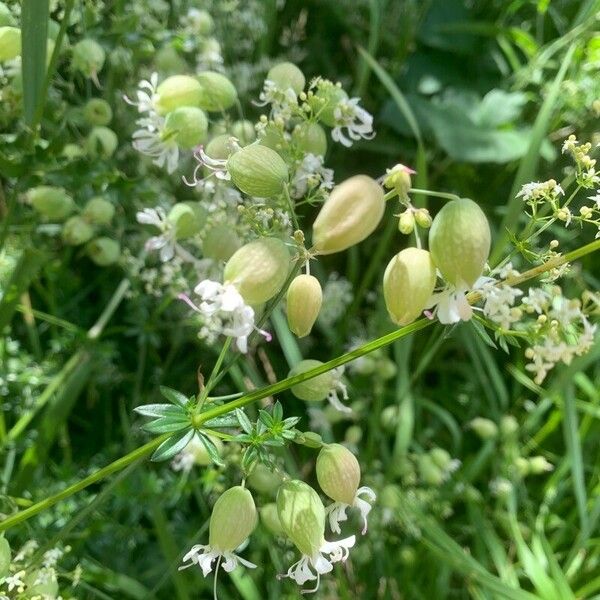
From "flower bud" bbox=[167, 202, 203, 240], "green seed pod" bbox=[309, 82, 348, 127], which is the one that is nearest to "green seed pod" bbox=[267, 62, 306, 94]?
"green seed pod" bbox=[309, 82, 348, 127]

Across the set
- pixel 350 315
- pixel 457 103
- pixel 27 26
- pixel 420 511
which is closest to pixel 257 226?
pixel 27 26

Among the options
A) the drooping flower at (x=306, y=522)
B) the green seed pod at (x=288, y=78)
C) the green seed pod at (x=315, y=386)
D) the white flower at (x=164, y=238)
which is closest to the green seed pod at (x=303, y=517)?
the drooping flower at (x=306, y=522)

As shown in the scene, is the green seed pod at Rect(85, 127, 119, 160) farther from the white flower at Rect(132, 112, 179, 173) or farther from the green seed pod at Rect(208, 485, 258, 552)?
the green seed pod at Rect(208, 485, 258, 552)

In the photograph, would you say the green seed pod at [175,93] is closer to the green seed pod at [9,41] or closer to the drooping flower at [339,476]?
the green seed pod at [9,41]

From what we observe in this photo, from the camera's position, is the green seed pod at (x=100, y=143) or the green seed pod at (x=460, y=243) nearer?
the green seed pod at (x=460, y=243)

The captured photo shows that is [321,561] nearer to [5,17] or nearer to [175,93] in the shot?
[175,93]

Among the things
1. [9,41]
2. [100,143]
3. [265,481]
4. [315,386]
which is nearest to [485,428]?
[265,481]

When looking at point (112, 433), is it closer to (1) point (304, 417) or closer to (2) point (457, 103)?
(1) point (304, 417)
